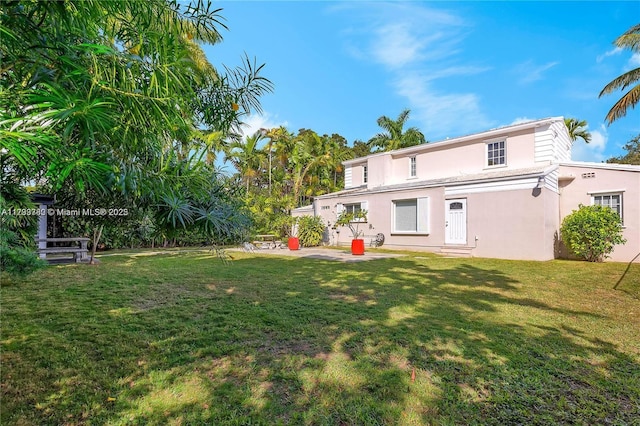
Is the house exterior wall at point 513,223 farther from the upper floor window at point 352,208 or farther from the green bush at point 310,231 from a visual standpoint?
the green bush at point 310,231

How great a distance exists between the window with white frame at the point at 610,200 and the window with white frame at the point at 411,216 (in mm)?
6826

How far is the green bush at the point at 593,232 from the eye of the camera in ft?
38.4

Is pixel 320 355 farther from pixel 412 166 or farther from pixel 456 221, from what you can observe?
pixel 412 166

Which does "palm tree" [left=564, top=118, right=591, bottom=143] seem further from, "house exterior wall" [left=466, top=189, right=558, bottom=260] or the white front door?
the white front door

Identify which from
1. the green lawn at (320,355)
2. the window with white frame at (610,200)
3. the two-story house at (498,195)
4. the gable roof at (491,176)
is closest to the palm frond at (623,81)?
the two-story house at (498,195)

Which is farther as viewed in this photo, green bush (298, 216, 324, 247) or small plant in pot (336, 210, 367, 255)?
green bush (298, 216, 324, 247)

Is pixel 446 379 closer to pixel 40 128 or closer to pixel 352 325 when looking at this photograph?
pixel 352 325

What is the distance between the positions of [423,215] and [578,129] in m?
19.8

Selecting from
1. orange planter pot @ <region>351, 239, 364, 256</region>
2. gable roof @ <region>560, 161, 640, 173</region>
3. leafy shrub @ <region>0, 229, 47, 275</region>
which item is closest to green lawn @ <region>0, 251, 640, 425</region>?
leafy shrub @ <region>0, 229, 47, 275</region>

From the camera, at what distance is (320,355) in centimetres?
365

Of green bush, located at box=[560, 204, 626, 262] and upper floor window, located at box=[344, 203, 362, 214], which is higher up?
upper floor window, located at box=[344, 203, 362, 214]

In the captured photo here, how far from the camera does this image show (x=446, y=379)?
3139mm

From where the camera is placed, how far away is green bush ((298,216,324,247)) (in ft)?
66.3

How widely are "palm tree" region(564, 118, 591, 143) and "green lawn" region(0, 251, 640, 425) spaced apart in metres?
24.8
